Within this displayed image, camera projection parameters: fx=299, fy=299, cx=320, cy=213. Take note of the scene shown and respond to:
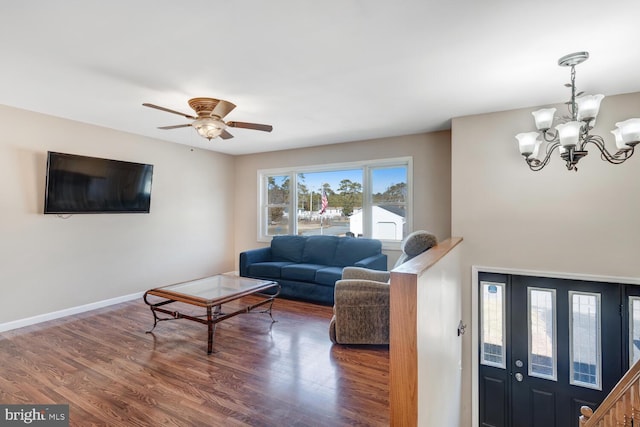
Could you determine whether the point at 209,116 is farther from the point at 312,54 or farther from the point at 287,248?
the point at 287,248

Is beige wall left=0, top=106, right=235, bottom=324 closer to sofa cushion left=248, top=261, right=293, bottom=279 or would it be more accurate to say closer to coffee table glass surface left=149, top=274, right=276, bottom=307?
sofa cushion left=248, top=261, right=293, bottom=279

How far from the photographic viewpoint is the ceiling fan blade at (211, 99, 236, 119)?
278 cm

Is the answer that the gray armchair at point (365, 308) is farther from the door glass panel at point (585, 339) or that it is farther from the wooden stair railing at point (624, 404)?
the door glass panel at point (585, 339)

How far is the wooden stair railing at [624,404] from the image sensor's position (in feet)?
5.15

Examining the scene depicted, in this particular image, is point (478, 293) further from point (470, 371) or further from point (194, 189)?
point (194, 189)

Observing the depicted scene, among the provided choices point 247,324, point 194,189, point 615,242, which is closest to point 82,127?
point 194,189

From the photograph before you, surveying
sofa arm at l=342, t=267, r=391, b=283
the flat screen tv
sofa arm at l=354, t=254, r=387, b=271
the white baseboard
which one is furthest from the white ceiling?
the white baseboard

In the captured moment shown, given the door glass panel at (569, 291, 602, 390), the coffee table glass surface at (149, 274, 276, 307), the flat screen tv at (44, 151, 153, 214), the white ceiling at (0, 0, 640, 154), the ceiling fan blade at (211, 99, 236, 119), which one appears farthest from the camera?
the flat screen tv at (44, 151, 153, 214)

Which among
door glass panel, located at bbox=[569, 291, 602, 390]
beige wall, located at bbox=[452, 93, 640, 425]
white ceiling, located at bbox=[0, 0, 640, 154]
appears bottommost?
door glass panel, located at bbox=[569, 291, 602, 390]

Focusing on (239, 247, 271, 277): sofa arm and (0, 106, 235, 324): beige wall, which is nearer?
(0, 106, 235, 324): beige wall

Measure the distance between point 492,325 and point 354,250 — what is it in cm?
204

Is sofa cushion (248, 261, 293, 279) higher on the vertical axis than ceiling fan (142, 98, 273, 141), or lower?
lower

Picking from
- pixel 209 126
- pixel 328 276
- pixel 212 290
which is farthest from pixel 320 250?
pixel 209 126

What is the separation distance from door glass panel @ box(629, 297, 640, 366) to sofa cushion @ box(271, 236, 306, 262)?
4.09 meters
